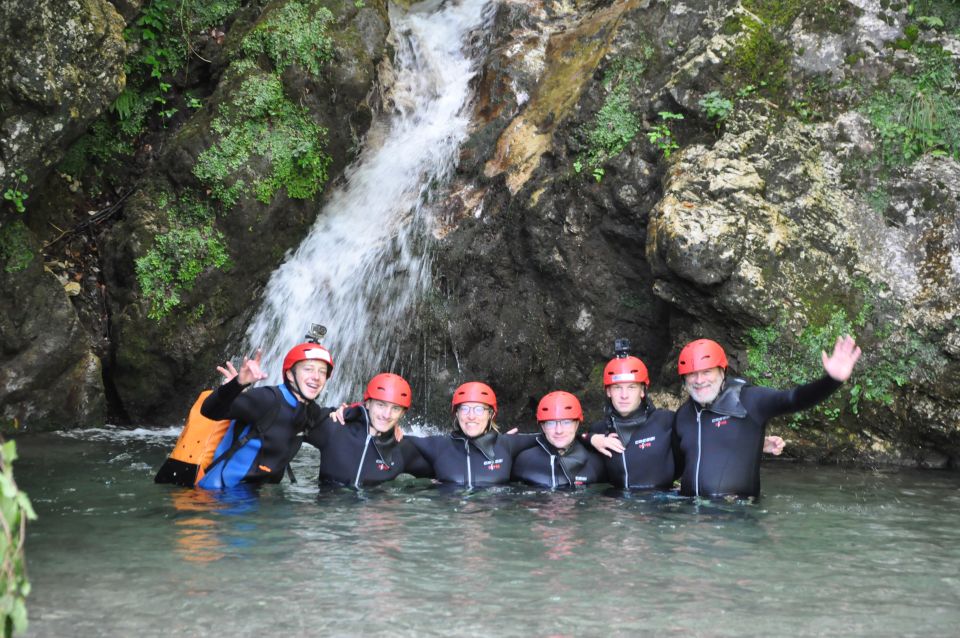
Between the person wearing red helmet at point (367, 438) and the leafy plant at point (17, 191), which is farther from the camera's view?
the leafy plant at point (17, 191)

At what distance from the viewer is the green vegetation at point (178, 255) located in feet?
34.8

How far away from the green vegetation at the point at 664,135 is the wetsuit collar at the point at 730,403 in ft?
11.4

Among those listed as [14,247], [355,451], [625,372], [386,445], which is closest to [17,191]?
[14,247]

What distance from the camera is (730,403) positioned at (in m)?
6.77

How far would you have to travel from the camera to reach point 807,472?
316 inches

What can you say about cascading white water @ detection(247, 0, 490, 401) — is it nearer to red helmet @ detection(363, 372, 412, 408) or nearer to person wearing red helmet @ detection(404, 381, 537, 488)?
person wearing red helmet @ detection(404, 381, 537, 488)

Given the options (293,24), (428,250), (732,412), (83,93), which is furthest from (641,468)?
(293,24)

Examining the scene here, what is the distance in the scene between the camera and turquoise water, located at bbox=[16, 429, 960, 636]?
386 centimetres

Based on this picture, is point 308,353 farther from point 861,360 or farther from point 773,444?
point 861,360

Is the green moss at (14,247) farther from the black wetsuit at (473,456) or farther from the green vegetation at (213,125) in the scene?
the black wetsuit at (473,456)

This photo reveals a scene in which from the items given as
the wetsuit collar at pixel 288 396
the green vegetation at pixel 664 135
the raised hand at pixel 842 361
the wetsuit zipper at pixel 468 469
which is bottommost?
the wetsuit zipper at pixel 468 469

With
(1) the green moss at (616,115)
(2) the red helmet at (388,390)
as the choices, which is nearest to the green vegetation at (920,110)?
(1) the green moss at (616,115)

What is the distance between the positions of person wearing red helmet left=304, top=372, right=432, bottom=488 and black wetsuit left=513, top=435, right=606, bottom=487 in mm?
1090

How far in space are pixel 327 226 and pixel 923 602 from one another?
8953 mm
